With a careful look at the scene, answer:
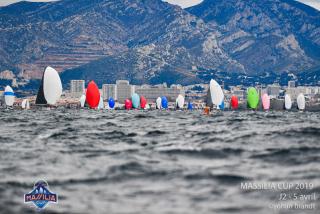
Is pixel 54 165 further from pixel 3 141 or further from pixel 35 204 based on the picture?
pixel 3 141

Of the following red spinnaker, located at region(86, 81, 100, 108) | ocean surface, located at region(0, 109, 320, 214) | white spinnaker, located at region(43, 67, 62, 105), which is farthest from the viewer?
A: red spinnaker, located at region(86, 81, 100, 108)

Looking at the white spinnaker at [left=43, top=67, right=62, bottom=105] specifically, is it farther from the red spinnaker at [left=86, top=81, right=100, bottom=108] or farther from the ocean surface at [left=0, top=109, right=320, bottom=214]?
the ocean surface at [left=0, top=109, right=320, bottom=214]

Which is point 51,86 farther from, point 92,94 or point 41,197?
point 41,197

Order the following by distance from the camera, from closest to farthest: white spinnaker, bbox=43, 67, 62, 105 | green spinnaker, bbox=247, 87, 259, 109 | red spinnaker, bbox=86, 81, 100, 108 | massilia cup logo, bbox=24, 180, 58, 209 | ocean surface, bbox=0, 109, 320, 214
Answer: ocean surface, bbox=0, 109, 320, 214 → massilia cup logo, bbox=24, 180, 58, 209 → white spinnaker, bbox=43, 67, 62, 105 → red spinnaker, bbox=86, 81, 100, 108 → green spinnaker, bbox=247, 87, 259, 109

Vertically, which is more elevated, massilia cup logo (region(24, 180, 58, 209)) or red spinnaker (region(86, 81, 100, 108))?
red spinnaker (region(86, 81, 100, 108))

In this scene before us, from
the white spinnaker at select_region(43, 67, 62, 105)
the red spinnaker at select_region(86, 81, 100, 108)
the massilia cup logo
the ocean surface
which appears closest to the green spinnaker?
the red spinnaker at select_region(86, 81, 100, 108)

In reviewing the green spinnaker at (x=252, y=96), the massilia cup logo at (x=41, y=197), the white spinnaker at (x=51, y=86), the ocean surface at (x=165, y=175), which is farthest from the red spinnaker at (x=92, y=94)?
the massilia cup logo at (x=41, y=197)

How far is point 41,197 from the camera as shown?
12.5 meters

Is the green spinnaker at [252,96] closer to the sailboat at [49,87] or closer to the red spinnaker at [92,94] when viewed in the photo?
the red spinnaker at [92,94]

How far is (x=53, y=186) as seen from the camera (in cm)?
1381

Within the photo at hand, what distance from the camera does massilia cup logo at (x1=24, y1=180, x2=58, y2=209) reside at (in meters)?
12.1

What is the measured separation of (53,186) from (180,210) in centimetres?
361

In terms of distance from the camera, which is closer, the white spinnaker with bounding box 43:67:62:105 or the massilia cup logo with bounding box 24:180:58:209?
the massilia cup logo with bounding box 24:180:58:209

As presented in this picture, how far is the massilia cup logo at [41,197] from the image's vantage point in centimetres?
1214
